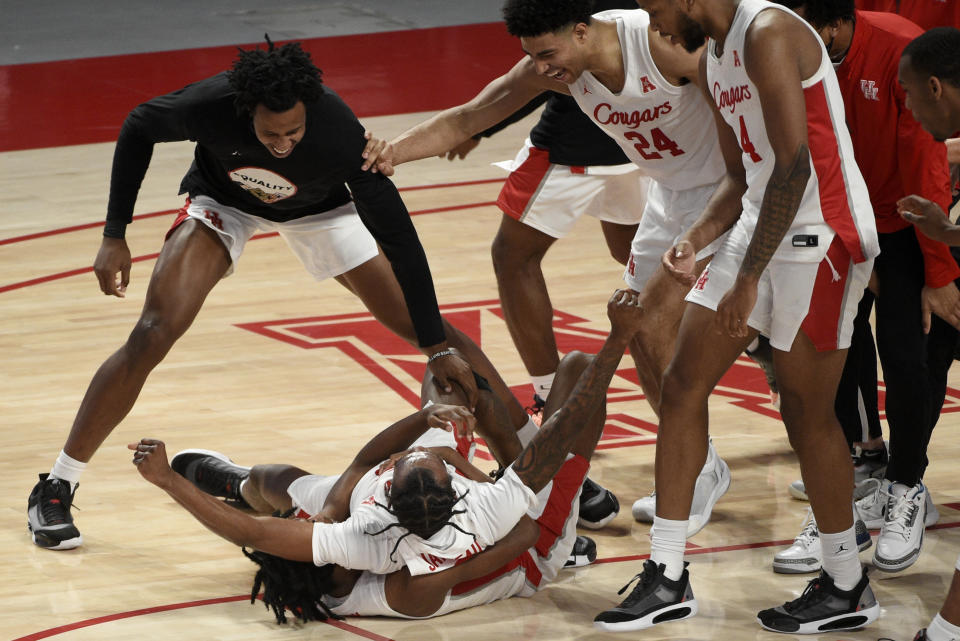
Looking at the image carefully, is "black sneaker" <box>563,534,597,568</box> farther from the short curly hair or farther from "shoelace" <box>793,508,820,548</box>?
the short curly hair

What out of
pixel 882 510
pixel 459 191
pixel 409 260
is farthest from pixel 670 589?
pixel 459 191

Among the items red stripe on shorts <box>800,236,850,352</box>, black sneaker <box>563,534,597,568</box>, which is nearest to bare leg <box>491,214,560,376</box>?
black sneaker <box>563,534,597,568</box>

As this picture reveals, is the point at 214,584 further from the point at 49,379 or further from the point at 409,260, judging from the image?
the point at 49,379

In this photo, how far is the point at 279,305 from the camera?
6.86 metres

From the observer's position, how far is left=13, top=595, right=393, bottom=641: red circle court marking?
384 centimetres

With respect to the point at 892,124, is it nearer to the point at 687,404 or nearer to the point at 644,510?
the point at 687,404

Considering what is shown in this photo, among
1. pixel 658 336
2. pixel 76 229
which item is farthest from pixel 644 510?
pixel 76 229

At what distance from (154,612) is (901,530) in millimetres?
2206

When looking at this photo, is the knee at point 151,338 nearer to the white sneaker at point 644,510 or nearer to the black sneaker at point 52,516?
the black sneaker at point 52,516

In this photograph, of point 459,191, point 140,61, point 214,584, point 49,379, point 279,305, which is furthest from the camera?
point 140,61

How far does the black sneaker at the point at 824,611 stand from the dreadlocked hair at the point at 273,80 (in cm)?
202

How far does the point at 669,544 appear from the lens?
3854 mm

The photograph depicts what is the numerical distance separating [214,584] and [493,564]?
0.89m

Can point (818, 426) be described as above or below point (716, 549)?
above
